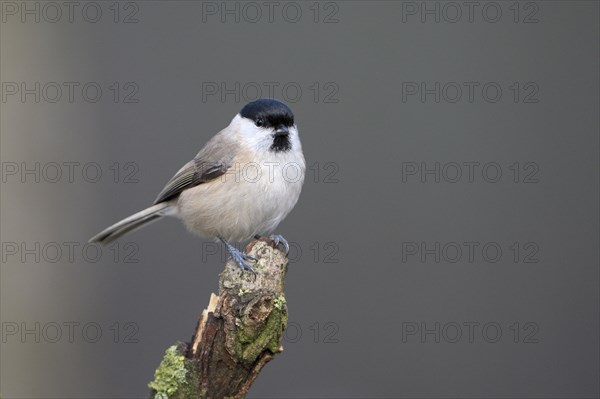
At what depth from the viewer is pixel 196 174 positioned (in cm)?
329

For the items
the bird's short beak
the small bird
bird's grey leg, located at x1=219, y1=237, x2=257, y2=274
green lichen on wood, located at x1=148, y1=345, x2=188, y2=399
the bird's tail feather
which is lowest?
green lichen on wood, located at x1=148, y1=345, x2=188, y2=399

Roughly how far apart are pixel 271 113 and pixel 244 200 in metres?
0.40

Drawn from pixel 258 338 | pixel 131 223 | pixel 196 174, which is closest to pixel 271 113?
pixel 196 174

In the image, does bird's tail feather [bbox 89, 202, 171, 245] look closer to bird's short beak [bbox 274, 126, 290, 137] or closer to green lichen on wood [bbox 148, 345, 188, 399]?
bird's short beak [bbox 274, 126, 290, 137]

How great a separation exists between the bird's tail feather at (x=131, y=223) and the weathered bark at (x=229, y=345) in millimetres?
1230

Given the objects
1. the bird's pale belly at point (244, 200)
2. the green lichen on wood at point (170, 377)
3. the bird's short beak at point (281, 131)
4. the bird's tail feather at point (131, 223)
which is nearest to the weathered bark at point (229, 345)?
the green lichen on wood at point (170, 377)

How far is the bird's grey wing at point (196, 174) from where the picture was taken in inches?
125

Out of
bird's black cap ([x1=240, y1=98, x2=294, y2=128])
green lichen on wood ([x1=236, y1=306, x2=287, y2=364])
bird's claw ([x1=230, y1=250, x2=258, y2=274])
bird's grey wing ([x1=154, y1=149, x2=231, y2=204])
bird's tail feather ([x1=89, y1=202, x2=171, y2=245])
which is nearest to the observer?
green lichen on wood ([x1=236, y1=306, x2=287, y2=364])

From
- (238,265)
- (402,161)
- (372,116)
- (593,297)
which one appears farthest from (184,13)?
(593,297)

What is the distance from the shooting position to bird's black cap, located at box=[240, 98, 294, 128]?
3006 millimetres

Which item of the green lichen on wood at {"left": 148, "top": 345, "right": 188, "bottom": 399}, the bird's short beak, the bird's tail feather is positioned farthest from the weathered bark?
the bird's tail feather

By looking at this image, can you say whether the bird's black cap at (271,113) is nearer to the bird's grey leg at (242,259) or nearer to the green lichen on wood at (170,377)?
the bird's grey leg at (242,259)

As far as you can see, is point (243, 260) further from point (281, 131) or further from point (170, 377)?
point (281, 131)

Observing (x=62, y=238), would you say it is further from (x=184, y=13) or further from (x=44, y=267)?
(x=184, y=13)
